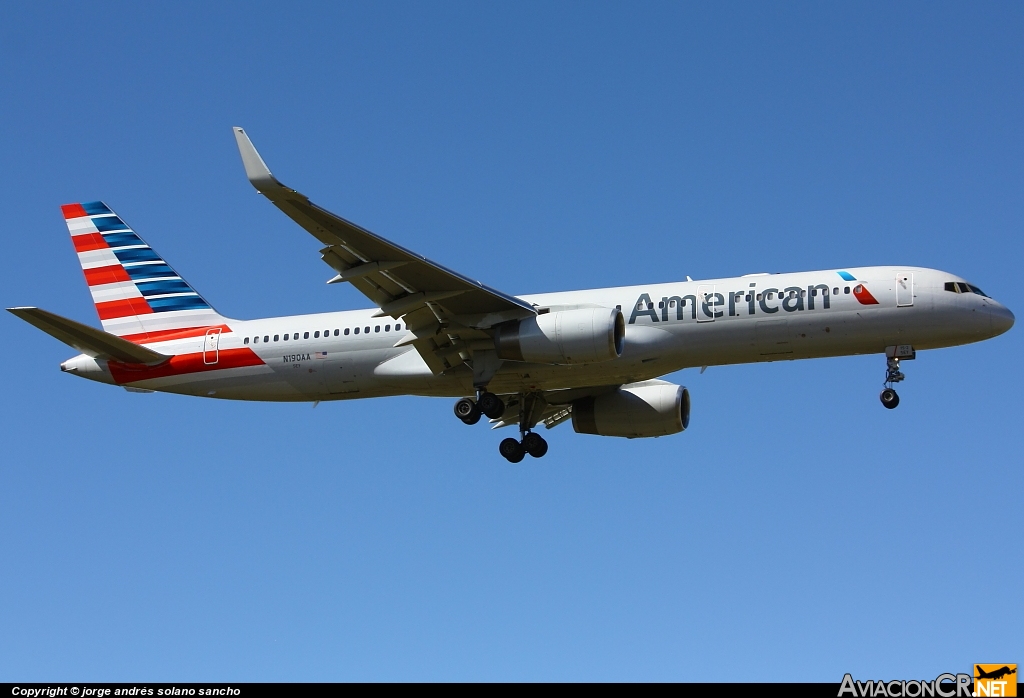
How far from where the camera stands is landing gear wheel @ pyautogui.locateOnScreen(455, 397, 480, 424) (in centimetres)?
3603

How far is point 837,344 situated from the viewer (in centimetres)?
3409

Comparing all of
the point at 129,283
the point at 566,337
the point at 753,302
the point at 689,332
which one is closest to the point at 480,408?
the point at 566,337

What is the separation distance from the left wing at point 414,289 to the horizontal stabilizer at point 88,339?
782cm

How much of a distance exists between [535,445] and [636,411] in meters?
3.82

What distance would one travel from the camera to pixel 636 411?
40000 mm

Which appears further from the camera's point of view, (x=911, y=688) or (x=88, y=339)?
(x=88, y=339)

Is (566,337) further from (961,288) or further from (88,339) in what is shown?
(88,339)

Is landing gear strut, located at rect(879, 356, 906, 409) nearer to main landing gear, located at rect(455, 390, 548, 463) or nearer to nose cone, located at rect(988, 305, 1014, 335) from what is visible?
nose cone, located at rect(988, 305, 1014, 335)

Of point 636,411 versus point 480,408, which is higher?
point 636,411

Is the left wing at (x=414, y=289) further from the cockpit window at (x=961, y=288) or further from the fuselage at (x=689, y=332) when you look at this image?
the cockpit window at (x=961, y=288)

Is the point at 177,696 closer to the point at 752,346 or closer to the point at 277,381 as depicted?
the point at 277,381

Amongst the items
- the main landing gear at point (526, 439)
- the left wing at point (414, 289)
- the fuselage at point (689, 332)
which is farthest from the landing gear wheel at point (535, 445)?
the left wing at point (414, 289)

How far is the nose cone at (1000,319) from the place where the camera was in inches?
1344

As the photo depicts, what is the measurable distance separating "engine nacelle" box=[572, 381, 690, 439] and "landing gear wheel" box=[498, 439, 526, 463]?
299 centimetres
